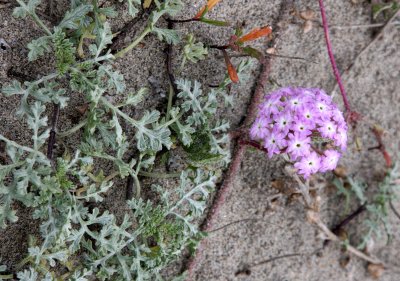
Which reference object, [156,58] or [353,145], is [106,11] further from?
[353,145]

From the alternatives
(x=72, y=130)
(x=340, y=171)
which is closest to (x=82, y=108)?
(x=72, y=130)

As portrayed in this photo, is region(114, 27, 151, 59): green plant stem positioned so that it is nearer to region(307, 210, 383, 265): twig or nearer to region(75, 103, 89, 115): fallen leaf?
region(75, 103, 89, 115): fallen leaf

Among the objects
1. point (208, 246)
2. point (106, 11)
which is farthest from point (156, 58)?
point (208, 246)

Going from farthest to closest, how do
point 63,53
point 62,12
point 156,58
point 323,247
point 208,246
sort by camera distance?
point 323,247, point 208,246, point 156,58, point 62,12, point 63,53

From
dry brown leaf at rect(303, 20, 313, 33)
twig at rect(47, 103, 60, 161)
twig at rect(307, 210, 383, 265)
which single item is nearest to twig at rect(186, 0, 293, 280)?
dry brown leaf at rect(303, 20, 313, 33)

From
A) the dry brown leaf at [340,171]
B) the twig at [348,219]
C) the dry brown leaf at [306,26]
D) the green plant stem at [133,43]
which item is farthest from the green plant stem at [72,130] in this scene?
the twig at [348,219]

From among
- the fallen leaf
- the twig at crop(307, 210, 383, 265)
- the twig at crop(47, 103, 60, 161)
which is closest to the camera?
the twig at crop(47, 103, 60, 161)

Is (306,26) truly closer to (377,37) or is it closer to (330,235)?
(377,37)
